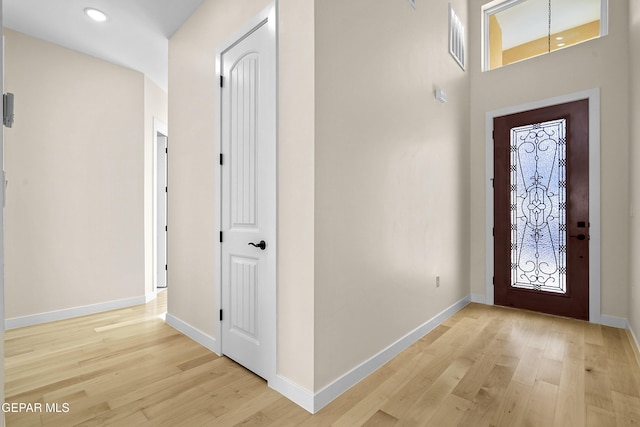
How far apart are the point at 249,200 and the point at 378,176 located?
3.27 ft

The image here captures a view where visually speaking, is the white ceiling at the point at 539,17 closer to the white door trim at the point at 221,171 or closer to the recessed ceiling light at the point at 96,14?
the white door trim at the point at 221,171

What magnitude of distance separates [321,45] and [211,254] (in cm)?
192

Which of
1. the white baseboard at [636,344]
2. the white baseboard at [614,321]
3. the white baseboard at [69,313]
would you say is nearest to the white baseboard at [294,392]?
the white baseboard at [636,344]

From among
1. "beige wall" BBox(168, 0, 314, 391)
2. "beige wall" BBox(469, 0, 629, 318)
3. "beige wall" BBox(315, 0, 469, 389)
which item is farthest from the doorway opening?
"beige wall" BBox(469, 0, 629, 318)

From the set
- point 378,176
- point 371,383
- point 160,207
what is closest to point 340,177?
point 378,176

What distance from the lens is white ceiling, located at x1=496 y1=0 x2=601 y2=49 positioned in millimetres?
3496

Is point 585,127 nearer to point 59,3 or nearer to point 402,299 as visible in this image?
point 402,299

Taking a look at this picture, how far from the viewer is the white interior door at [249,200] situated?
6.85 ft

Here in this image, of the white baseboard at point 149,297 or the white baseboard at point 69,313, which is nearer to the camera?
the white baseboard at point 69,313

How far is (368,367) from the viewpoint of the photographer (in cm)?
222

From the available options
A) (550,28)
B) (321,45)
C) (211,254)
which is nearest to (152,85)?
(211,254)

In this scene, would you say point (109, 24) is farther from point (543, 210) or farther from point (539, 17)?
point (543, 210)

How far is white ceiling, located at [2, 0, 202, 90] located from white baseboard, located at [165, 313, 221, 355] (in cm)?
303

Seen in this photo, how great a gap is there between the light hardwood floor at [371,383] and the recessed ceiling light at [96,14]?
310 cm
